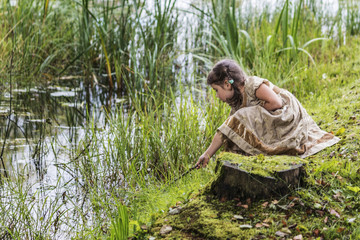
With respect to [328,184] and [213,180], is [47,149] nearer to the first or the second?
[213,180]

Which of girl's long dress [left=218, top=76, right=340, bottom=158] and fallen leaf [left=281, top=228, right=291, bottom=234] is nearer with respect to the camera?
fallen leaf [left=281, top=228, right=291, bottom=234]

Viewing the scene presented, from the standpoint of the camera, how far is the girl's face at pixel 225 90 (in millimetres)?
3686

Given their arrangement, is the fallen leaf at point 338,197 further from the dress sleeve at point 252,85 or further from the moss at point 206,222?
the dress sleeve at point 252,85

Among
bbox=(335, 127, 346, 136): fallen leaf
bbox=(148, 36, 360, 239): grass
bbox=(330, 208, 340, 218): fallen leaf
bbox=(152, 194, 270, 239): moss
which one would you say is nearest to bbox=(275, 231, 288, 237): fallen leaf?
bbox=(148, 36, 360, 239): grass

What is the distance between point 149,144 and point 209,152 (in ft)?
3.08

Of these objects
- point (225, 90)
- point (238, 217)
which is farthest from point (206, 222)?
point (225, 90)

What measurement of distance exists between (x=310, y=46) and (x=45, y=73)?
4.28 metres

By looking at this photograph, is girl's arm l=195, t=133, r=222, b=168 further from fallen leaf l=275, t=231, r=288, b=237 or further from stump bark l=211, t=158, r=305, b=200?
fallen leaf l=275, t=231, r=288, b=237

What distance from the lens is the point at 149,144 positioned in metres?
4.26

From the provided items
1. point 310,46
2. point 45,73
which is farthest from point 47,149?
point 310,46

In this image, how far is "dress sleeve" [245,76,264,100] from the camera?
11.9 feet

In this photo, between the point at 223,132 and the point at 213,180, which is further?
the point at 223,132

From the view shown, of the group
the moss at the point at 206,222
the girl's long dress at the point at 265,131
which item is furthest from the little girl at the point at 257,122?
the moss at the point at 206,222

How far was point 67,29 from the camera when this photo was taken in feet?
24.9
